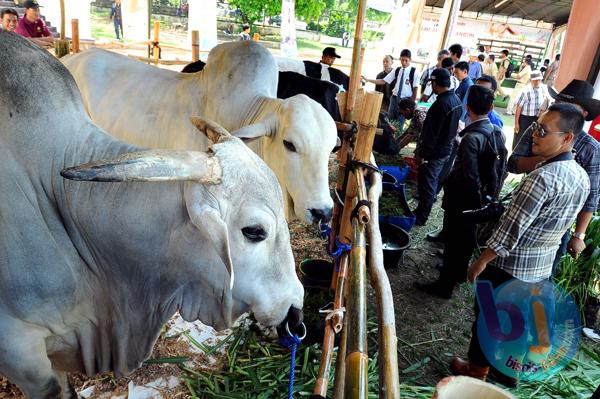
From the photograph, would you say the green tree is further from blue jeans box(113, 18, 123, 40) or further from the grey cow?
the grey cow

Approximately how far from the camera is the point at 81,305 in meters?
1.70

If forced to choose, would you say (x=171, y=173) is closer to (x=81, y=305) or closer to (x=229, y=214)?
(x=229, y=214)

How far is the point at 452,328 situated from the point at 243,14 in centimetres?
2050

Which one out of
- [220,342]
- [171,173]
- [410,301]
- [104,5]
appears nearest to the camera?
[171,173]

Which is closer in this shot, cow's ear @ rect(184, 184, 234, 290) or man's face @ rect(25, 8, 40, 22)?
cow's ear @ rect(184, 184, 234, 290)

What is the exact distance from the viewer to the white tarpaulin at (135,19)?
14.4 m

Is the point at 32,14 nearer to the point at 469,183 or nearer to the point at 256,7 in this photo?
the point at 469,183

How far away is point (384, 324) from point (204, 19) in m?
14.4

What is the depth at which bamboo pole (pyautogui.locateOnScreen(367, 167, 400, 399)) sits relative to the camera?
117 centimetres

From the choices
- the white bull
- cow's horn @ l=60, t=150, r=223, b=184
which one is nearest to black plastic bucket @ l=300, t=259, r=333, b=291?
the white bull

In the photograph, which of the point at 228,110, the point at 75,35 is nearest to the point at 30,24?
the point at 75,35

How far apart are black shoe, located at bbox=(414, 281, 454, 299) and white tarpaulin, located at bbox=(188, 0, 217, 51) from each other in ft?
38.8

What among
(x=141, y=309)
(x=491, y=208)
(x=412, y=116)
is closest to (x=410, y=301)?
(x=491, y=208)

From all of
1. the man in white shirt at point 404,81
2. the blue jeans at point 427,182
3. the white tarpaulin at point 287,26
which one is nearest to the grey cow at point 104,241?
the blue jeans at point 427,182
